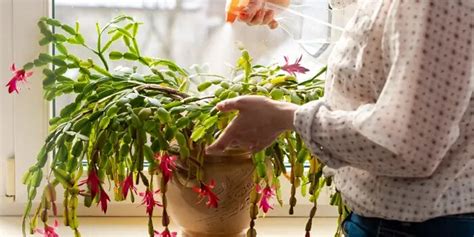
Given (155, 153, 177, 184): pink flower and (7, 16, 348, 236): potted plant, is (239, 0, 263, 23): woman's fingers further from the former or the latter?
(155, 153, 177, 184): pink flower

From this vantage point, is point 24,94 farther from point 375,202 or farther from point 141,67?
point 375,202

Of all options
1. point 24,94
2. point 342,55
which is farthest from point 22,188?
point 342,55

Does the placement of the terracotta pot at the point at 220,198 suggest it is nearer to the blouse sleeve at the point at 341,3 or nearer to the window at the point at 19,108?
the blouse sleeve at the point at 341,3

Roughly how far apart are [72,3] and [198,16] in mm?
261

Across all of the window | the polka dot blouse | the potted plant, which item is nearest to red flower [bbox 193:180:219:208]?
the potted plant

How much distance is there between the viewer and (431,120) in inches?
33.0

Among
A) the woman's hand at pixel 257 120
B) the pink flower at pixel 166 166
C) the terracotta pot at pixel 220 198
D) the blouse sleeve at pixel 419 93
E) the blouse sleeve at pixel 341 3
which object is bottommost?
the terracotta pot at pixel 220 198

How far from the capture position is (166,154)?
48.8 inches

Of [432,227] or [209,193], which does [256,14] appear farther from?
[432,227]

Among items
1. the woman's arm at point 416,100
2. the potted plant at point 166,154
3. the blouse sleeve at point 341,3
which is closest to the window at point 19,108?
the potted plant at point 166,154

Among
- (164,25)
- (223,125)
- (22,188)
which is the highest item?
(164,25)

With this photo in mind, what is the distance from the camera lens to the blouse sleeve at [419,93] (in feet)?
2.73

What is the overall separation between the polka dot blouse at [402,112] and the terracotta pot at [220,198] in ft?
0.96

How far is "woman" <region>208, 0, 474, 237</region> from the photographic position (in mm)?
837
